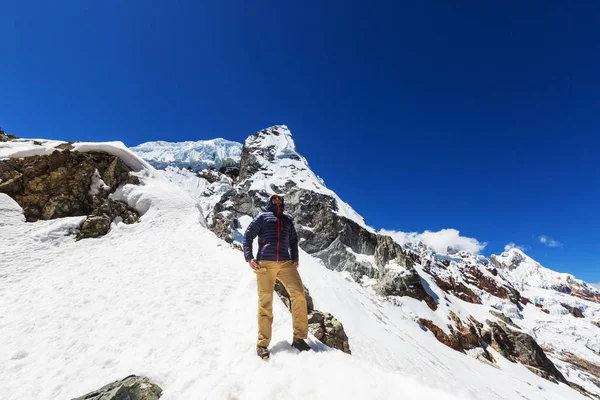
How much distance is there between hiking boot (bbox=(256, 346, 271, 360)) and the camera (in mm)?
5730

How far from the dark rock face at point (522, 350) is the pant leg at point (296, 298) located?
Result: 78.0 meters

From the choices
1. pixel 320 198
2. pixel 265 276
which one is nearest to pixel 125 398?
pixel 265 276

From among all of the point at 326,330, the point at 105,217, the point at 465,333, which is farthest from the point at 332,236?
the point at 326,330

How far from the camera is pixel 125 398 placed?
5059 millimetres

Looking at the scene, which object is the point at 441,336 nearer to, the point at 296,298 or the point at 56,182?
the point at 296,298

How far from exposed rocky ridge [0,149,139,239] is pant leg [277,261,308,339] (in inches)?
612

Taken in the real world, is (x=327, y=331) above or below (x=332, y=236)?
below

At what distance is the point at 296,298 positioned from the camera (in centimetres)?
629

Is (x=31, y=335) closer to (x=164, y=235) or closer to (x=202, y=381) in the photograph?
(x=202, y=381)

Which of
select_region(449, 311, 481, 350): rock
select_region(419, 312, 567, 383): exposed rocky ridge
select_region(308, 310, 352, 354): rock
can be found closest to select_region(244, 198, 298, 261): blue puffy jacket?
select_region(308, 310, 352, 354): rock

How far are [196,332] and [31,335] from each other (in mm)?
4679

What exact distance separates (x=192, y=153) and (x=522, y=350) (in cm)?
16239

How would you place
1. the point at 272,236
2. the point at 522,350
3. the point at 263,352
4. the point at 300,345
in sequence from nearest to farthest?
the point at 263,352
the point at 300,345
the point at 272,236
the point at 522,350

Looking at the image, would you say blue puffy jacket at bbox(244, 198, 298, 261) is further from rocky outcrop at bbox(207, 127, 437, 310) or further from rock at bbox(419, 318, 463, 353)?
rock at bbox(419, 318, 463, 353)
